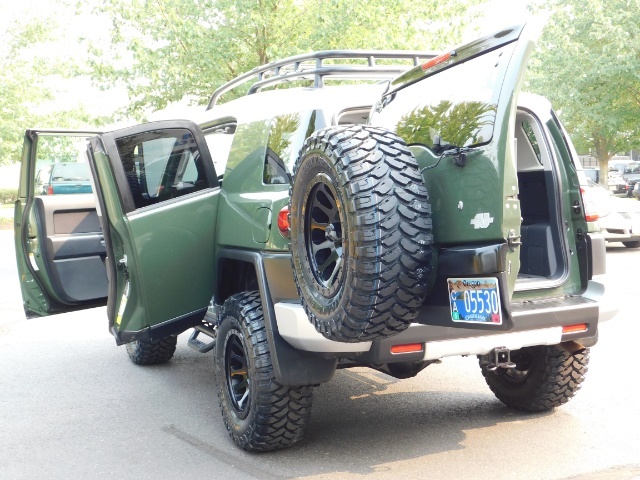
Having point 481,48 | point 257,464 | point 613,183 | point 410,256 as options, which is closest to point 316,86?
point 481,48

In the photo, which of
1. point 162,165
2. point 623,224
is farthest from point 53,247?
point 623,224

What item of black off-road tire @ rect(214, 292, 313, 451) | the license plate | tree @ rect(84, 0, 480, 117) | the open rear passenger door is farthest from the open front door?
tree @ rect(84, 0, 480, 117)

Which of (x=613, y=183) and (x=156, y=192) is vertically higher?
→ (x=156, y=192)

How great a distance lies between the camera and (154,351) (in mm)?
6855

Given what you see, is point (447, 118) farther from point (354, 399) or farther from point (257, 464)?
point (354, 399)

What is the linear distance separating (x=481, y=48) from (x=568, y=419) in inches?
98.3

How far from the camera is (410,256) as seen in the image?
3.56 meters

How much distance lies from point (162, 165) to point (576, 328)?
276 centimetres

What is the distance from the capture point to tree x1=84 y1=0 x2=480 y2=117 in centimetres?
1667

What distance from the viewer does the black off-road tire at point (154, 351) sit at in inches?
269

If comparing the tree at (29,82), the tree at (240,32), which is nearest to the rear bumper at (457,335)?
the tree at (240,32)

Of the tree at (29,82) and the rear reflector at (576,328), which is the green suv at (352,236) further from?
the tree at (29,82)

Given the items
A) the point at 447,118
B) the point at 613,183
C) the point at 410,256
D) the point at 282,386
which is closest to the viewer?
the point at 410,256

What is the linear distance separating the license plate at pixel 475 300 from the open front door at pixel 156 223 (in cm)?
205
